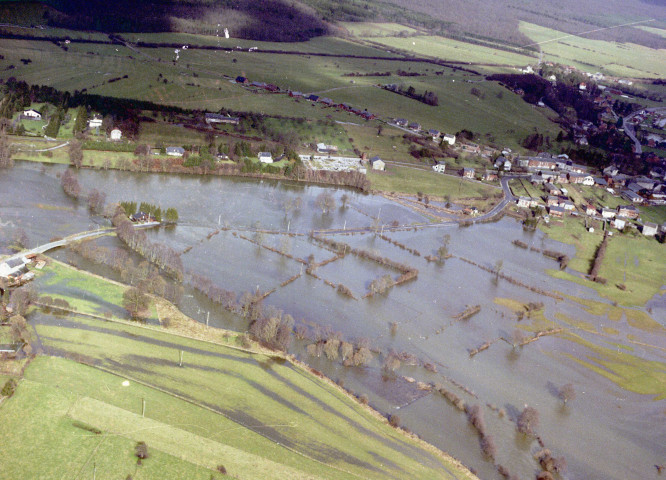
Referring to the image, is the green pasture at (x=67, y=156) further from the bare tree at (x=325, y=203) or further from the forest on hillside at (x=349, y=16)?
the forest on hillside at (x=349, y=16)

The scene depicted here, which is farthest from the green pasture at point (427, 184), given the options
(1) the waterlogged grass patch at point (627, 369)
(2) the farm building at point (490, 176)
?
(1) the waterlogged grass patch at point (627, 369)

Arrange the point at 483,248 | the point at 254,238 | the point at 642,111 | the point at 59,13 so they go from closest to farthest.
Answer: the point at 254,238 → the point at 483,248 → the point at 59,13 → the point at 642,111

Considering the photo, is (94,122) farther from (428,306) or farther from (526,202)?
(526,202)

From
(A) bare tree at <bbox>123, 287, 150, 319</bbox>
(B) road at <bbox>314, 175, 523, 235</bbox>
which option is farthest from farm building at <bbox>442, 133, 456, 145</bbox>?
(A) bare tree at <bbox>123, 287, 150, 319</bbox>

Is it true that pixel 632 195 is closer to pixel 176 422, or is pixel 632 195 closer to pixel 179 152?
pixel 179 152

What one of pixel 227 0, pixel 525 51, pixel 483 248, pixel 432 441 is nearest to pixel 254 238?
pixel 483 248

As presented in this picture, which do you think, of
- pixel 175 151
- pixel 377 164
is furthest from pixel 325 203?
pixel 175 151
